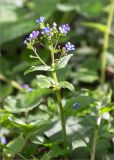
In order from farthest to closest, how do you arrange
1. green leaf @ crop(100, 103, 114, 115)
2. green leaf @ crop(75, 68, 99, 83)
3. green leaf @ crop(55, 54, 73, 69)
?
1. green leaf @ crop(75, 68, 99, 83)
2. green leaf @ crop(100, 103, 114, 115)
3. green leaf @ crop(55, 54, 73, 69)

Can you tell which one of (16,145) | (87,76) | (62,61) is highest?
(87,76)

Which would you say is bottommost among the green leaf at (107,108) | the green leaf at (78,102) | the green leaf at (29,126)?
the green leaf at (29,126)

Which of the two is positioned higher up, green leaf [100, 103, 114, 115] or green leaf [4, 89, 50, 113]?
green leaf [4, 89, 50, 113]

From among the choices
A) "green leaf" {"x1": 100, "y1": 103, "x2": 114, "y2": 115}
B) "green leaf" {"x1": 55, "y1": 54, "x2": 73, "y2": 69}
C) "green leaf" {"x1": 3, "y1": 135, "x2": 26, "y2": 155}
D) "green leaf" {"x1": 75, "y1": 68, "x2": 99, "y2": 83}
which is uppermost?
"green leaf" {"x1": 75, "y1": 68, "x2": 99, "y2": 83}

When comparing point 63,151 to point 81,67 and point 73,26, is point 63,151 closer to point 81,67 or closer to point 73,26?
point 81,67

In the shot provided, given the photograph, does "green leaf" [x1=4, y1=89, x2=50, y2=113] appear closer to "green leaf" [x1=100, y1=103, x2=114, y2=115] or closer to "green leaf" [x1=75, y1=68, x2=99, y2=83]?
"green leaf" [x1=100, y1=103, x2=114, y2=115]

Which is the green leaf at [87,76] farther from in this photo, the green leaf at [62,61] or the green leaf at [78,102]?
the green leaf at [62,61]

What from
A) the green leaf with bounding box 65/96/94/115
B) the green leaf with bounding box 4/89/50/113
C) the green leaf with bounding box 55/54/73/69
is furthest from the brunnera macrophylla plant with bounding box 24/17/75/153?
the green leaf with bounding box 4/89/50/113

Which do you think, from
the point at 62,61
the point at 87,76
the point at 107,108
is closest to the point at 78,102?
the point at 107,108

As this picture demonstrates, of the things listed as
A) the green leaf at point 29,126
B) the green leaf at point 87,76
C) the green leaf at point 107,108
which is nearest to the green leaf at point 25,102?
the green leaf at point 29,126

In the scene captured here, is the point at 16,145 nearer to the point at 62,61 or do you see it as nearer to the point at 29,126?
the point at 29,126
